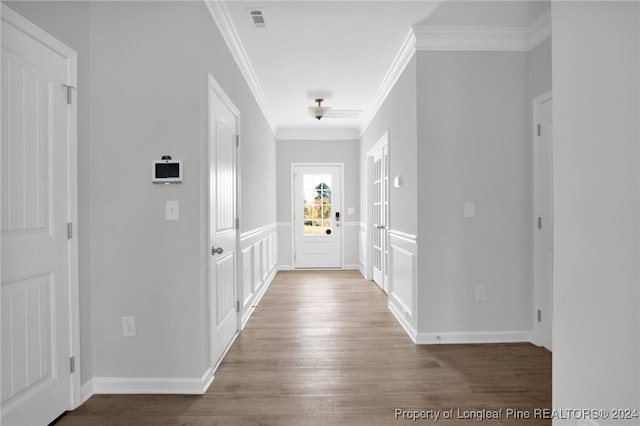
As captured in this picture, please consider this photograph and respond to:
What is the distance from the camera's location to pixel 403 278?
12.4 ft

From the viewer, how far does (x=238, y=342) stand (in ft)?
10.8

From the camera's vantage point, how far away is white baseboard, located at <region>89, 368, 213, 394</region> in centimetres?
237

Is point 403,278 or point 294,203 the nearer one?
point 403,278

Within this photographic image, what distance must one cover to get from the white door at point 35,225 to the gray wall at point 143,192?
0.64 feet

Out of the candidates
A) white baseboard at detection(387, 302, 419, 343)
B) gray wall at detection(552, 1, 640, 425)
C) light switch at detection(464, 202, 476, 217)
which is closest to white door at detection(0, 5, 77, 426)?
gray wall at detection(552, 1, 640, 425)

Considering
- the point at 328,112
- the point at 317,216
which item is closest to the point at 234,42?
the point at 328,112

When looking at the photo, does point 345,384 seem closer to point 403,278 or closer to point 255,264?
point 403,278

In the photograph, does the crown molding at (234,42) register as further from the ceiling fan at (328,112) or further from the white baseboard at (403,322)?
the white baseboard at (403,322)

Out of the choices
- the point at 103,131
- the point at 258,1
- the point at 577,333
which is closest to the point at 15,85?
the point at 103,131

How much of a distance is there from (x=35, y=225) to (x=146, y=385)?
1.18 meters

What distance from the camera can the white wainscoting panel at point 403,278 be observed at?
3.38 m

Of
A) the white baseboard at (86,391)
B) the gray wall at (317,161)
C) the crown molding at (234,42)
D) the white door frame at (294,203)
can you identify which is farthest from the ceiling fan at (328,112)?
the white baseboard at (86,391)

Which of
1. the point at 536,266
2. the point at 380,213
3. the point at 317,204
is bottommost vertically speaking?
the point at 536,266

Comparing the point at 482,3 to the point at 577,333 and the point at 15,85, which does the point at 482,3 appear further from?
the point at 15,85
